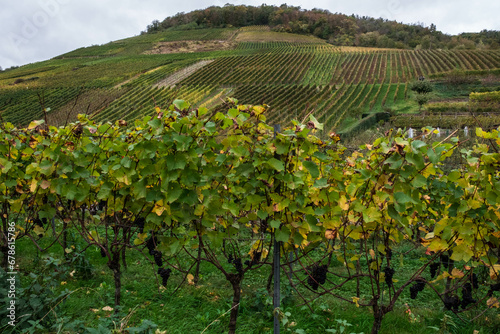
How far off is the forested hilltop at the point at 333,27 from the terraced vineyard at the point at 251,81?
1577cm

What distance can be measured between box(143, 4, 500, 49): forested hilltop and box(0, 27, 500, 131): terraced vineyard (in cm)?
1577

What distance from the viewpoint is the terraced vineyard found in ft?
116

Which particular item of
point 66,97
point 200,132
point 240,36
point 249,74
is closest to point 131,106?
point 66,97

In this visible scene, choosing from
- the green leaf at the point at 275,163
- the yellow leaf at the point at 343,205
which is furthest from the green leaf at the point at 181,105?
the yellow leaf at the point at 343,205

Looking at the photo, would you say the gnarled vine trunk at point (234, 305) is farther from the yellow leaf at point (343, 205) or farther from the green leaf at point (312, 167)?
the green leaf at point (312, 167)

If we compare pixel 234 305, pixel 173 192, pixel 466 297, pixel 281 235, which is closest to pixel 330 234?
pixel 281 235

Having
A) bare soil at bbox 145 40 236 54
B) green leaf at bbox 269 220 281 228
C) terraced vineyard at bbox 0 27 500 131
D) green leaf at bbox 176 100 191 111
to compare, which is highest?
bare soil at bbox 145 40 236 54

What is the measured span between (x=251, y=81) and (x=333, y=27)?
191 ft

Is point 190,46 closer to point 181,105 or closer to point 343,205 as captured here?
point 181,105

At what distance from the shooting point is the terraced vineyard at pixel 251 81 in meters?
35.4

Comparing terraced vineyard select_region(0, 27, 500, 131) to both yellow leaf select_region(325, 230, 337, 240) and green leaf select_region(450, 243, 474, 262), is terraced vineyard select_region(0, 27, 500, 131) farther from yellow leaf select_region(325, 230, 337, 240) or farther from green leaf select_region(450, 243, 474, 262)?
green leaf select_region(450, 243, 474, 262)

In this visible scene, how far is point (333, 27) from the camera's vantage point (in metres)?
92.2

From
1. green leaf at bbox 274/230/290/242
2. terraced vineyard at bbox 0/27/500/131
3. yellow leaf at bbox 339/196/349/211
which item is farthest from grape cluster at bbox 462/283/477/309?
terraced vineyard at bbox 0/27/500/131

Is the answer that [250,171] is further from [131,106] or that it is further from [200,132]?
[131,106]
